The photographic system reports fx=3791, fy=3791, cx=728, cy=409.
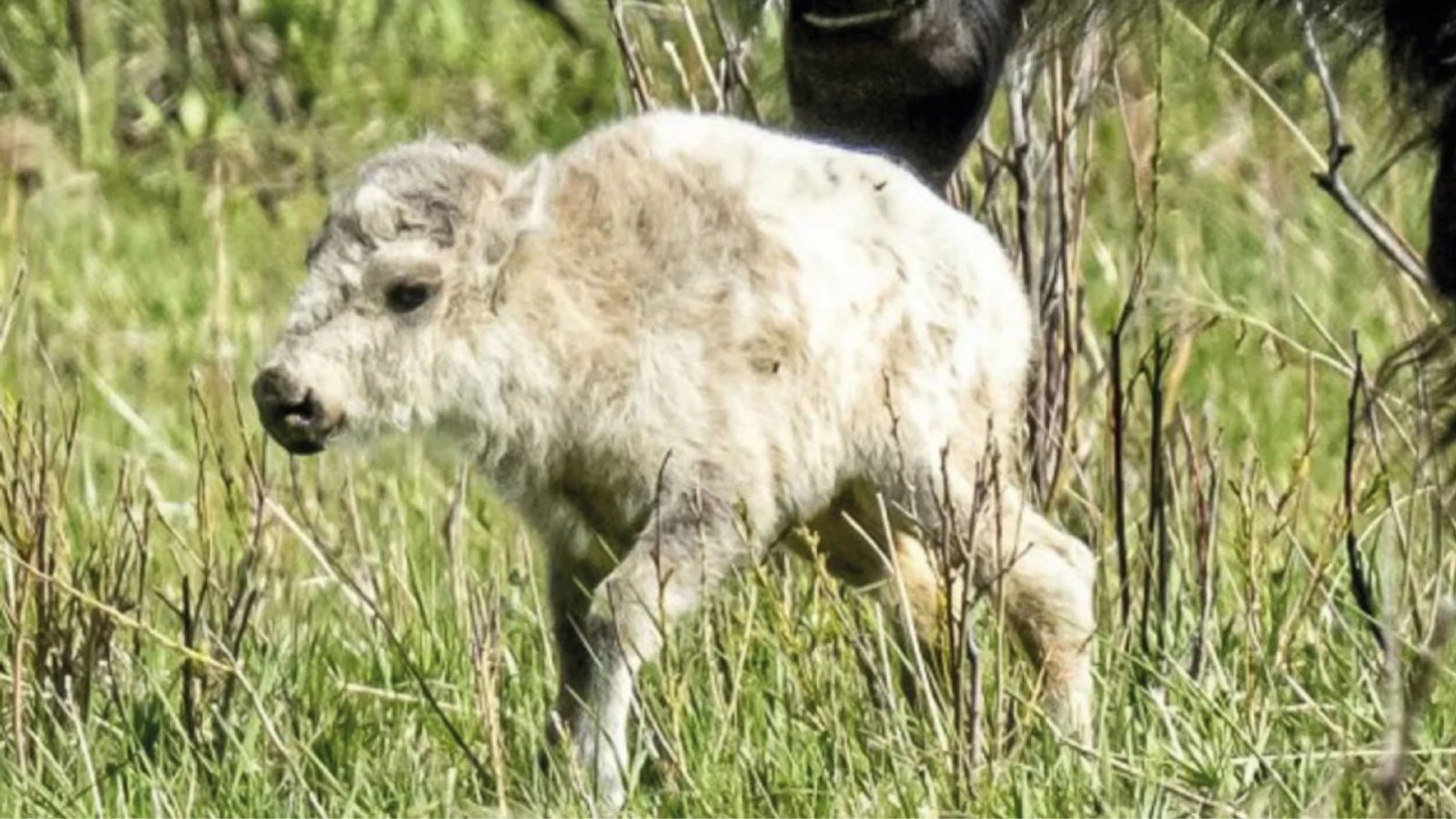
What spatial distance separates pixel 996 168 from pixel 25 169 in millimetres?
3796

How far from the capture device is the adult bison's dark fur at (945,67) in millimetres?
3736

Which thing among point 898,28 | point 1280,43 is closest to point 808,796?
point 898,28

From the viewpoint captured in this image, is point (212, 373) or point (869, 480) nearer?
point (869, 480)

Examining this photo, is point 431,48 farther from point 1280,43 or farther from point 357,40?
point 1280,43

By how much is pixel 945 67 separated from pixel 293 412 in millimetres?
799

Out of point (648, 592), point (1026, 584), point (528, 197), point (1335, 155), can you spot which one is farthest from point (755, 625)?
point (1335, 155)

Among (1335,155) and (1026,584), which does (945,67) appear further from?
(1026,584)

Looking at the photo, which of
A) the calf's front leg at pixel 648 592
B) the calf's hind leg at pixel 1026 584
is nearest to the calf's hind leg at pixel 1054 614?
the calf's hind leg at pixel 1026 584

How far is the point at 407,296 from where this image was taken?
3553mm

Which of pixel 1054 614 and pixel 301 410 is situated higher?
pixel 301 410

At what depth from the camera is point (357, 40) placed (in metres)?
8.63

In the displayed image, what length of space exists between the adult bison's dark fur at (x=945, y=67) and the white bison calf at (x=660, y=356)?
0.11m

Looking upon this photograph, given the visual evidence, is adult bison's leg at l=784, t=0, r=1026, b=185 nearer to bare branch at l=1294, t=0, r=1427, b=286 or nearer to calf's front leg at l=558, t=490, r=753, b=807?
bare branch at l=1294, t=0, r=1427, b=286

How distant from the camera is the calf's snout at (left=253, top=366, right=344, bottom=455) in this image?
11.5 feet
